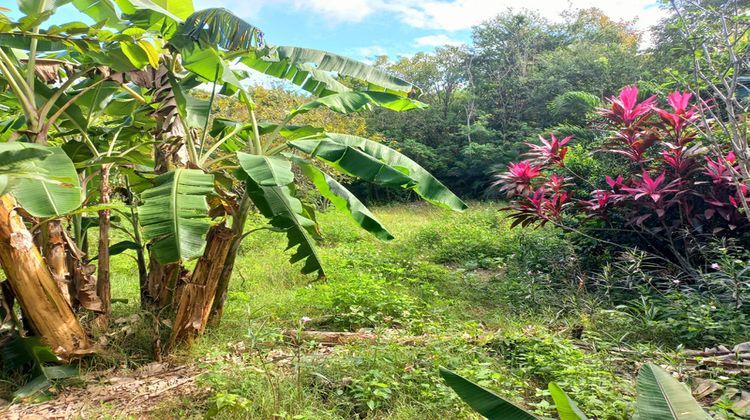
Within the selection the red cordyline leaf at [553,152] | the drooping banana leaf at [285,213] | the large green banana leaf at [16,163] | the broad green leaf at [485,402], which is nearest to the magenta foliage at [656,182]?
the red cordyline leaf at [553,152]

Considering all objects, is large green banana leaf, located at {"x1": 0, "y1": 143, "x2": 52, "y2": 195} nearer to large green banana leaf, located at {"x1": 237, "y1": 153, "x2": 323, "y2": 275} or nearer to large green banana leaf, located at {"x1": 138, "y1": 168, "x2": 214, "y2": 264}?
large green banana leaf, located at {"x1": 138, "y1": 168, "x2": 214, "y2": 264}

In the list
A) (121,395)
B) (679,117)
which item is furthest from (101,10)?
(679,117)

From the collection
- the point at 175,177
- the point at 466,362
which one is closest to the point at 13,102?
the point at 175,177

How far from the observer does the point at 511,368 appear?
2949mm

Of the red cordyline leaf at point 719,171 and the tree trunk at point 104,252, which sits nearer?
the tree trunk at point 104,252

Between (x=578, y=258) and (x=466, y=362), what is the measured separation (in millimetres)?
2787

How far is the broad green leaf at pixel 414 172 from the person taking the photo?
3701 mm

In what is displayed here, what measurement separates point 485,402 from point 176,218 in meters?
1.99

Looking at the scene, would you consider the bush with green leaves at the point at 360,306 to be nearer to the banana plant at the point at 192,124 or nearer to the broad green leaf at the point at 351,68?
the banana plant at the point at 192,124

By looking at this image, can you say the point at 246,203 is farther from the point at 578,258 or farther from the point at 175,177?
the point at 578,258

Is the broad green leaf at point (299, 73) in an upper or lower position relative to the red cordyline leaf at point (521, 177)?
upper

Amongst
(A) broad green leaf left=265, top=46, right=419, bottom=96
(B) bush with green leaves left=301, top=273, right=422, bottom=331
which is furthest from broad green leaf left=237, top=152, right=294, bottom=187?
(B) bush with green leaves left=301, top=273, right=422, bottom=331

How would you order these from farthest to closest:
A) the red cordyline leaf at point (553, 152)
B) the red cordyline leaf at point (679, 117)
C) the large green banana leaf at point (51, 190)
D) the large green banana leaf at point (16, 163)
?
the red cordyline leaf at point (553, 152) → the red cordyline leaf at point (679, 117) → the large green banana leaf at point (51, 190) → the large green banana leaf at point (16, 163)

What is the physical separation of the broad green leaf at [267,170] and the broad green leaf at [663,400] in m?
2.00
